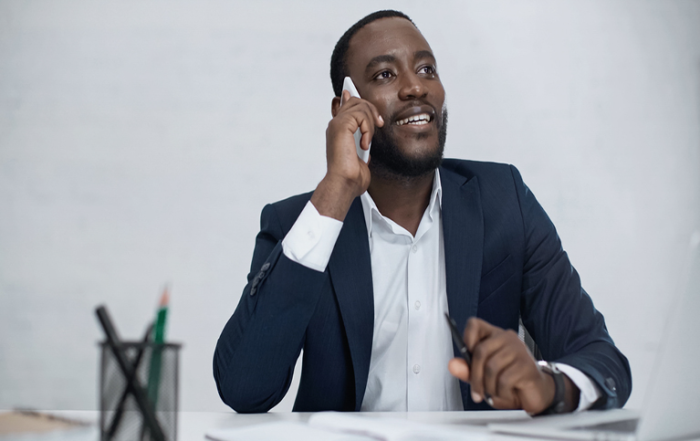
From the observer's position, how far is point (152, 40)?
3.27 m

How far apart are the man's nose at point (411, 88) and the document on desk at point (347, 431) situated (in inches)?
44.5

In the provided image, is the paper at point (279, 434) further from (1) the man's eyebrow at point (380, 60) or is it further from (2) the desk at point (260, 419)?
(1) the man's eyebrow at point (380, 60)

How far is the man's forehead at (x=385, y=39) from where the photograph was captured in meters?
1.94

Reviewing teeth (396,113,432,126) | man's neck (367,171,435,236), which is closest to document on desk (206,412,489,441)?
man's neck (367,171,435,236)

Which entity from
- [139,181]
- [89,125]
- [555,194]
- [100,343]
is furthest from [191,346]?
[100,343]

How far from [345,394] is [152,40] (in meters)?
2.44

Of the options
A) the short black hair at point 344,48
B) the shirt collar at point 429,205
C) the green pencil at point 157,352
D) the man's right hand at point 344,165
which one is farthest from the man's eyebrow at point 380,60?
the green pencil at point 157,352

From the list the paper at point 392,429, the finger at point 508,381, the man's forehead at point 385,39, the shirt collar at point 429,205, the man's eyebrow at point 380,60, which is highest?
the man's forehead at point 385,39

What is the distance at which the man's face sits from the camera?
188 cm

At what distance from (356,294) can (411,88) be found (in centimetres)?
68

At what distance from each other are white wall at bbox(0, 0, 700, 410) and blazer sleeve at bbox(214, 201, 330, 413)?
1.66m

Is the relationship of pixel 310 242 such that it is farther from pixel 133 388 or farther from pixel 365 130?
pixel 133 388

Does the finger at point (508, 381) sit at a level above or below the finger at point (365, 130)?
below

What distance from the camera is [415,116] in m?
1.89
